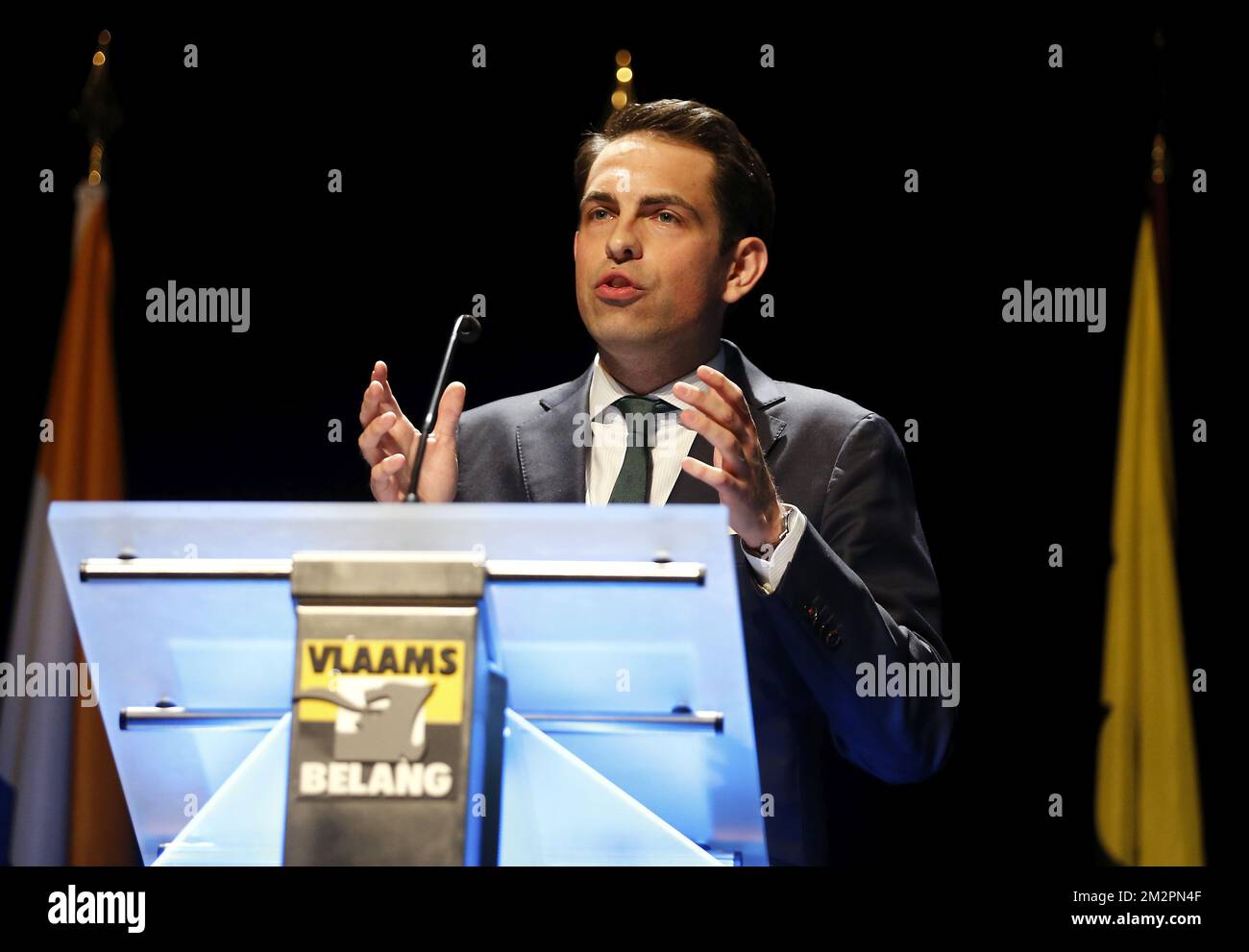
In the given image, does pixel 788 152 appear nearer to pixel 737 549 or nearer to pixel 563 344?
pixel 563 344

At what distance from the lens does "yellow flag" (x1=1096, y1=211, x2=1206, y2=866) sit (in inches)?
122

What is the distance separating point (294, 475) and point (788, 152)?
1345 millimetres

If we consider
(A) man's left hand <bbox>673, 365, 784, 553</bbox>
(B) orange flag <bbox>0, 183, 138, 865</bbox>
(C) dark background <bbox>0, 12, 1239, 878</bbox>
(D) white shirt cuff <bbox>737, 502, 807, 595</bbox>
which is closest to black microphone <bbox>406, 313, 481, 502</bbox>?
(A) man's left hand <bbox>673, 365, 784, 553</bbox>

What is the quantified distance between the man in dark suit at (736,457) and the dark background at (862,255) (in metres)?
0.45

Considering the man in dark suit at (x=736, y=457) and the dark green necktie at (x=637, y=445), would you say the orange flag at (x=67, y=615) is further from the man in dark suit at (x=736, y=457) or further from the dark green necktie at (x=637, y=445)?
the dark green necktie at (x=637, y=445)

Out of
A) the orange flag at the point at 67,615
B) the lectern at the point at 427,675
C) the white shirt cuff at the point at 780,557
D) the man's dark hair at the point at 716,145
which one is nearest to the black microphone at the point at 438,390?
the lectern at the point at 427,675

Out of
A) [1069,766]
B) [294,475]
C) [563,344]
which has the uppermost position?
[563,344]

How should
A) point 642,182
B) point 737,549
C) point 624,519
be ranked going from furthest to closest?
point 642,182
point 737,549
point 624,519

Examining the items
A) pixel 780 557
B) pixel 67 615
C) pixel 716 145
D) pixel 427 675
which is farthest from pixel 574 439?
pixel 67 615

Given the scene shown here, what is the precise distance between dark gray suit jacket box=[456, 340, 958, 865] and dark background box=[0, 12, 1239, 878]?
1.98ft

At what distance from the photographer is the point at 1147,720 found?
10.3 ft

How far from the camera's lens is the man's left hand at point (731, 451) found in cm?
152

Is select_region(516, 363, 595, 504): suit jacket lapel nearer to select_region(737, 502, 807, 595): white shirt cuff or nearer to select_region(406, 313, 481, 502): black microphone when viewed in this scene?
select_region(406, 313, 481, 502): black microphone
